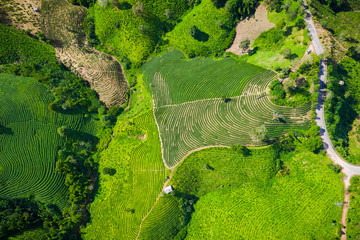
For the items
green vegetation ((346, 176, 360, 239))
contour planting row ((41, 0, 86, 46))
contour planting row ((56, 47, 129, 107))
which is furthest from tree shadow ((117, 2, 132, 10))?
green vegetation ((346, 176, 360, 239))

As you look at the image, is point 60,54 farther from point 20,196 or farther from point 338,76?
point 338,76

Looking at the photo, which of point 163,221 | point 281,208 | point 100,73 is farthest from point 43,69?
point 281,208

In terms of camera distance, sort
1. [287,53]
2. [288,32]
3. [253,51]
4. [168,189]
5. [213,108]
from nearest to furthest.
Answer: [168,189] < [287,53] < [213,108] < [288,32] < [253,51]

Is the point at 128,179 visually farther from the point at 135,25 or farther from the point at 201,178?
the point at 135,25

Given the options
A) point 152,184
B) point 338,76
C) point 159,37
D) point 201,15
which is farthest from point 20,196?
point 338,76

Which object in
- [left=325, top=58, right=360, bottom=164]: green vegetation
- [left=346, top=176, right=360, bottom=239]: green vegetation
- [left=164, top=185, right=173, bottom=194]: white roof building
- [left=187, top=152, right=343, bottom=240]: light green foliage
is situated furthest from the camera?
[left=164, top=185, right=173, bottom=194]: white roof building

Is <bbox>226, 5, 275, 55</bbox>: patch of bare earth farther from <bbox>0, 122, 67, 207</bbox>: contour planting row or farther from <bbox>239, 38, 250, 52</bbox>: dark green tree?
<bbox>0, 122, 67, 207</bbox>: contour planting row
